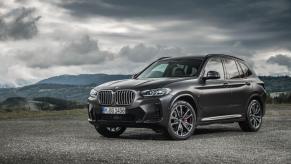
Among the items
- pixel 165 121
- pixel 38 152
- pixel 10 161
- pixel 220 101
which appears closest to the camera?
pixel 10 161

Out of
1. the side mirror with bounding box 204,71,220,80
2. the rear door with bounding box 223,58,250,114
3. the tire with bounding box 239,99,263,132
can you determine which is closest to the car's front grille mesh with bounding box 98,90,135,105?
the side mirror with bounding box 204,71,220,80

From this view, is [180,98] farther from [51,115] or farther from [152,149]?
[51,115]

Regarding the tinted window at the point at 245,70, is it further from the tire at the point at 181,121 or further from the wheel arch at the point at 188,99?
the tire at the point at 181,121

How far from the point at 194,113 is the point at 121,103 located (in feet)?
5.35

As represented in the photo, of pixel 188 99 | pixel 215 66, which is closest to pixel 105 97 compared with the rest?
pixel 188 99

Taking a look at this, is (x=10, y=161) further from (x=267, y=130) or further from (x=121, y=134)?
(x=267, y=130)

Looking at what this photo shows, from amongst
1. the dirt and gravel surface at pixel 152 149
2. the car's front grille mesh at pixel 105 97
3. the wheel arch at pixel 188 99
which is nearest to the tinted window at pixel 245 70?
the dirt and gravel surface at pixel 152 149

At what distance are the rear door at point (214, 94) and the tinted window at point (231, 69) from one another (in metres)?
0.25

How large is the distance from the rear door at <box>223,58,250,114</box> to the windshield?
107 cm

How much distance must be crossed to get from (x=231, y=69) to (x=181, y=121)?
269 cm

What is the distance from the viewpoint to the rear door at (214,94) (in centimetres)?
1222

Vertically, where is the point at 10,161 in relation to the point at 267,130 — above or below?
above

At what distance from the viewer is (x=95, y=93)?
1185 centimetres

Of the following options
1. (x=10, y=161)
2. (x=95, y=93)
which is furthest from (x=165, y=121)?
(x=10, y=161)
